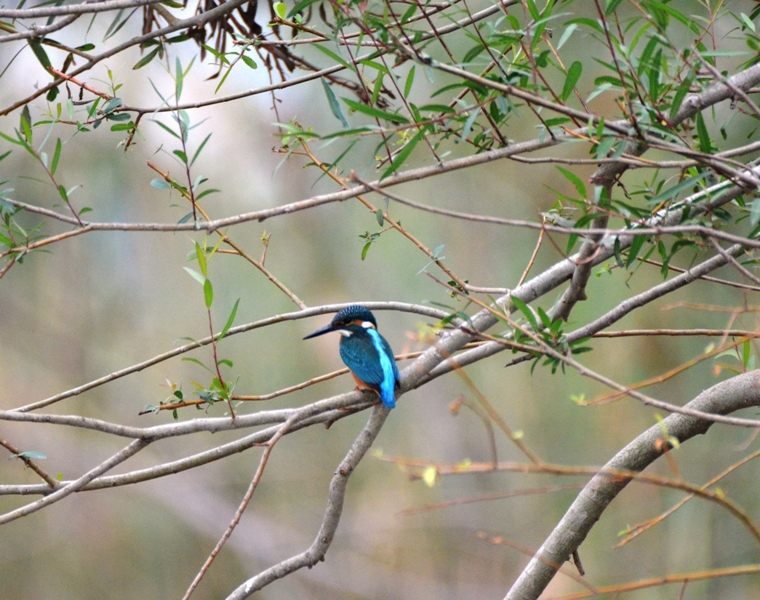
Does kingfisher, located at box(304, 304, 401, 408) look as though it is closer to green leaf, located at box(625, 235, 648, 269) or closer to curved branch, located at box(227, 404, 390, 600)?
curved branch, located at box(227, 404, 390, 600)

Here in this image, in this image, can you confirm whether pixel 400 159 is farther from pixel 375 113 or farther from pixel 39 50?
pixel 39 50

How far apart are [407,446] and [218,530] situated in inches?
65.6

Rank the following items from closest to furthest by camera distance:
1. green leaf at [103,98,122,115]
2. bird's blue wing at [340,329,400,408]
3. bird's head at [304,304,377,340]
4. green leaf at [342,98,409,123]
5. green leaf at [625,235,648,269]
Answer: green leaf at [342,98,409,123], green leaf at [625,235,648,269], green leaf at [103,98,122,115], bird's blue wing at [340,329,400,408], bird's head at [304,304,377,340]

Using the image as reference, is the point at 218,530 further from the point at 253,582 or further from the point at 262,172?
the point at 253,582

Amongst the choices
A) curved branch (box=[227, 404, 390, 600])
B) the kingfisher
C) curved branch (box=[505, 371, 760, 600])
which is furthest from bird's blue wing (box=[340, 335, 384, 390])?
curved branch (box=[505, 371, 760, 600])

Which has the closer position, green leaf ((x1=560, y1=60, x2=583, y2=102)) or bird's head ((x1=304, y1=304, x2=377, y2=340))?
green leaf ((x1=560, y1=60, x2=583, y2=102))

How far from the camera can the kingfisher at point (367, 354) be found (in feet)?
5.67

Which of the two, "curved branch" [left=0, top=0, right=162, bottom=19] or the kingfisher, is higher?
"curved branch" [left=0, top=0, right=162, bottom=19]

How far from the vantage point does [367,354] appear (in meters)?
1.93

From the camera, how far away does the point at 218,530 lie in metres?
5.59

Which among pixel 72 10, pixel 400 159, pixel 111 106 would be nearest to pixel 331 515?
pixel 400 159

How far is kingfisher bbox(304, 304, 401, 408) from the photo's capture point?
1.73 metres

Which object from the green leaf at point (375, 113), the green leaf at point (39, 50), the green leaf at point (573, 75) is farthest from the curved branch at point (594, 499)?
the green leaf at point (39, 50)

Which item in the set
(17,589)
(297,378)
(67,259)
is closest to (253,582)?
(297,378)
